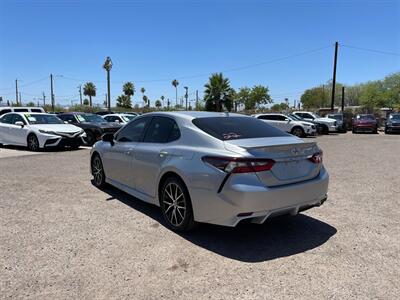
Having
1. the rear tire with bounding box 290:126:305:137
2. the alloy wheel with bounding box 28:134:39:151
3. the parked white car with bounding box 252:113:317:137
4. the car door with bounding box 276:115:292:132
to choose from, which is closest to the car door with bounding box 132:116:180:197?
the alloy wheel with bounding box 28:134:39:151

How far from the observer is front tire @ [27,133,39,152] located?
14.1 metres

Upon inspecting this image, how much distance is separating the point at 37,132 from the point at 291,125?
629 inches

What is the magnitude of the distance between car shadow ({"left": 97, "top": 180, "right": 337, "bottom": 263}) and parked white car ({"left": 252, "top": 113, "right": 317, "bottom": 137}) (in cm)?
1904

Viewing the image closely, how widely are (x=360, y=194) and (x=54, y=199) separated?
18.2 feet

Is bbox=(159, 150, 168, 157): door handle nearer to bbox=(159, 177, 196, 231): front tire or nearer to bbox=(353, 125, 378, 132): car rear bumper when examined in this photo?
bbox=(159, 177, 196, 231): front tire

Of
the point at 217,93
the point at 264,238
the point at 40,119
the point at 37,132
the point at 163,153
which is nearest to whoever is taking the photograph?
the point at 264,238

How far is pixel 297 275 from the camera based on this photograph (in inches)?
138

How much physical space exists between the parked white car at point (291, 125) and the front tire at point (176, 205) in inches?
770

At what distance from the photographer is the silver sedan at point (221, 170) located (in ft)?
12.8

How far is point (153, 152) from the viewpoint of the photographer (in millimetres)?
5047

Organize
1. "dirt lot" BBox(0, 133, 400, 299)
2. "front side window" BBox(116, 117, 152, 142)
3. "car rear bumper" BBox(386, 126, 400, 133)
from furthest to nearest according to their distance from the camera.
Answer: "car rear bumper" BBox(386, 126, 400, 133), "front side window" BBox(116, 117, 152, 142), "dirt lot" BBox(0, 133, 400, 299)

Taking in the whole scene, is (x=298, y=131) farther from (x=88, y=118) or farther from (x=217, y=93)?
(x=217, y=93)

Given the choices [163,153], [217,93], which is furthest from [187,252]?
[217,93]

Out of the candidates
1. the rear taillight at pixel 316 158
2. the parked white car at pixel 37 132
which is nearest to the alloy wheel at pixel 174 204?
the rear taillight at pixel 316 158
